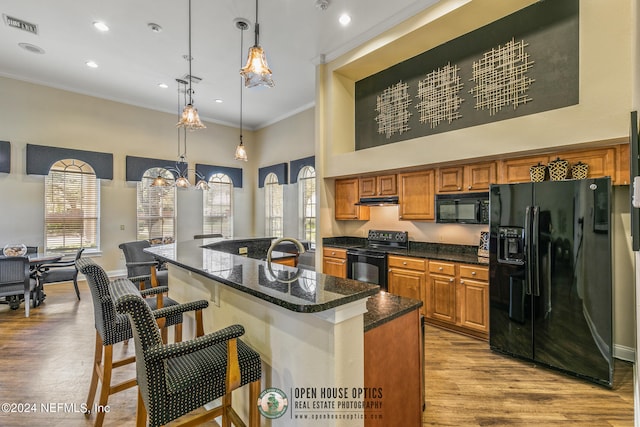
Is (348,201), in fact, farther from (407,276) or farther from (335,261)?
(407,276)

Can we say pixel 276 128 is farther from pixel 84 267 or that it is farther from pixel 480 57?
pixel 84 267

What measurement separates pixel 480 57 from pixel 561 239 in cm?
247

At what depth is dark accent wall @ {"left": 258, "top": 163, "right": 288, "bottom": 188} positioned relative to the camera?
24.3ft

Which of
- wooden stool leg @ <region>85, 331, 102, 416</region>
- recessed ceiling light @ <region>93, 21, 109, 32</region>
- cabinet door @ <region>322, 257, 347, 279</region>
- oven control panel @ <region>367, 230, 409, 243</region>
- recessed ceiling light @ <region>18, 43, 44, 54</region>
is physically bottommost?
wooden stool leg @ <region>85, 331, 102, 416</region>

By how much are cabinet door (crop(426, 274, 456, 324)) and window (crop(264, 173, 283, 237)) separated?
4.63 m

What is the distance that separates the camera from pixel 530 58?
330cm

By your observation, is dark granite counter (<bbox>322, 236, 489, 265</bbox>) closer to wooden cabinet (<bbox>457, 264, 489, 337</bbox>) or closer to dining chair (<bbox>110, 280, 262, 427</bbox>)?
wooden cabinet (<bbox>457, 264, 489, 337</bbox>)

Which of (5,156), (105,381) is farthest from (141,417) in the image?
(5,156)

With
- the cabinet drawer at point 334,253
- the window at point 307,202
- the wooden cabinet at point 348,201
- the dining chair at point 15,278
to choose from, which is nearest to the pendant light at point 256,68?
the wooden cabinet at point 348,201

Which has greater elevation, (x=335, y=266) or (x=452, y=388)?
(x=335, y=266)

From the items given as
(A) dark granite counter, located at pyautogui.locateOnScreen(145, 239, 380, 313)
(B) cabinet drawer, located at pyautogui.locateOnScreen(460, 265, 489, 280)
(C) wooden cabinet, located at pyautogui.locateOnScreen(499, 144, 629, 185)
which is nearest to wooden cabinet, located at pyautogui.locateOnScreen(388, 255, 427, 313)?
(B) cabinet drawer, located at pyautogui.locateOnScreen(460, 265, 489, 280)

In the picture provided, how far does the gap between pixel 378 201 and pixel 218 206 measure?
201 inches

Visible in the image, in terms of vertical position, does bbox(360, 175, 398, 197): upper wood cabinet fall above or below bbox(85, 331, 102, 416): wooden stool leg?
above

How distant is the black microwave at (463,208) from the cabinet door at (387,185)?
0.68 meters
